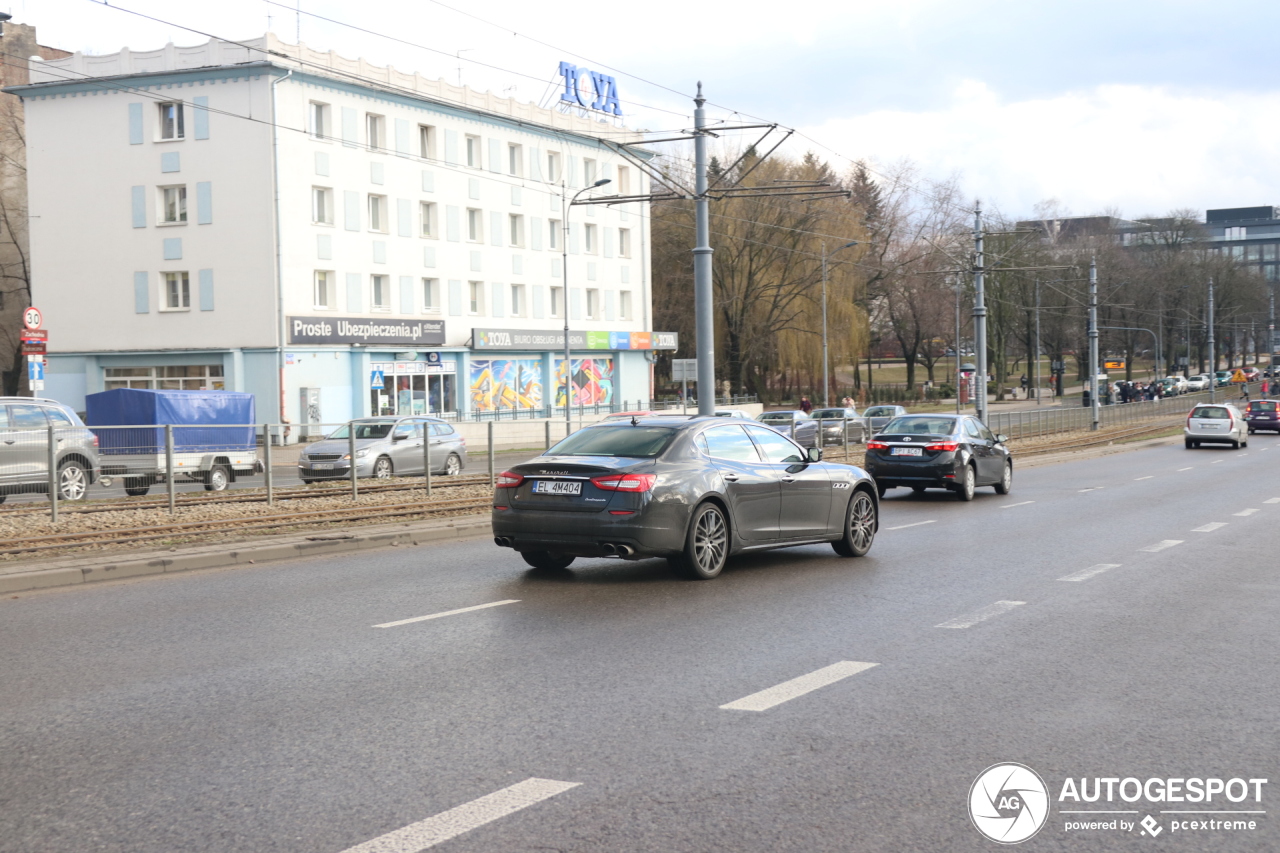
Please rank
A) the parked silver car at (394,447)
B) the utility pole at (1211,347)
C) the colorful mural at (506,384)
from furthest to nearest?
the utility pole at (1211,347) → the colorful mural at (506,384) → the parked silver car at (394,447)

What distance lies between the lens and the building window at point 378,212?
5094 cm

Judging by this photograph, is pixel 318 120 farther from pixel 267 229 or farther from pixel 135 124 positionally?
pixel 135 124

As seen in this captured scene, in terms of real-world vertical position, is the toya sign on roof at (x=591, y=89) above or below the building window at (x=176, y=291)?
above

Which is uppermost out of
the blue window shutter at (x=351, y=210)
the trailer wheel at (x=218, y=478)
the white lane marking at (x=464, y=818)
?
the blue window shutter at (x=351, y=210)

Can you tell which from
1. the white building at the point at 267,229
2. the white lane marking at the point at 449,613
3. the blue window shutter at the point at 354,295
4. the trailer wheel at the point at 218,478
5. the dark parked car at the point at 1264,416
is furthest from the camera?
the dark parked car at the point at 1264,416

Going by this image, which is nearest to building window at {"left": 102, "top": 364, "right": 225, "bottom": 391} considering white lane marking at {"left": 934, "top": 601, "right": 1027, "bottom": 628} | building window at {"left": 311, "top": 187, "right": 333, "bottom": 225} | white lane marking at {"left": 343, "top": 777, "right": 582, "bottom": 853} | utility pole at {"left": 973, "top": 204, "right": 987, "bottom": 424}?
building window at {"left": 311, "top": 187, "right": 333, "bottom": 225}

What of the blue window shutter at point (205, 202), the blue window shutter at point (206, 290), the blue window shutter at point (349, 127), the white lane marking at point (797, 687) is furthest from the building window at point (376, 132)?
the white lane marking at point (797, 687)

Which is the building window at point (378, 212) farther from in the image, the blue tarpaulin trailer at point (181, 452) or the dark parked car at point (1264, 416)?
the dark parked car at point (1264, 416)

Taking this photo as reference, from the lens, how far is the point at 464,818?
471 cm

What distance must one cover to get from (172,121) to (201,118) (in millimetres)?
1566

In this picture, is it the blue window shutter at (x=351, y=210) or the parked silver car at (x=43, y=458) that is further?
the blue window shutter at (x=351, y=210)

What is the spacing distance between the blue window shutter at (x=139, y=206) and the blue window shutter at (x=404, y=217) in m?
9.18

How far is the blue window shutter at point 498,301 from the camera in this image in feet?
186

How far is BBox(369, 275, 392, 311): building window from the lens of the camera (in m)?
51.1
